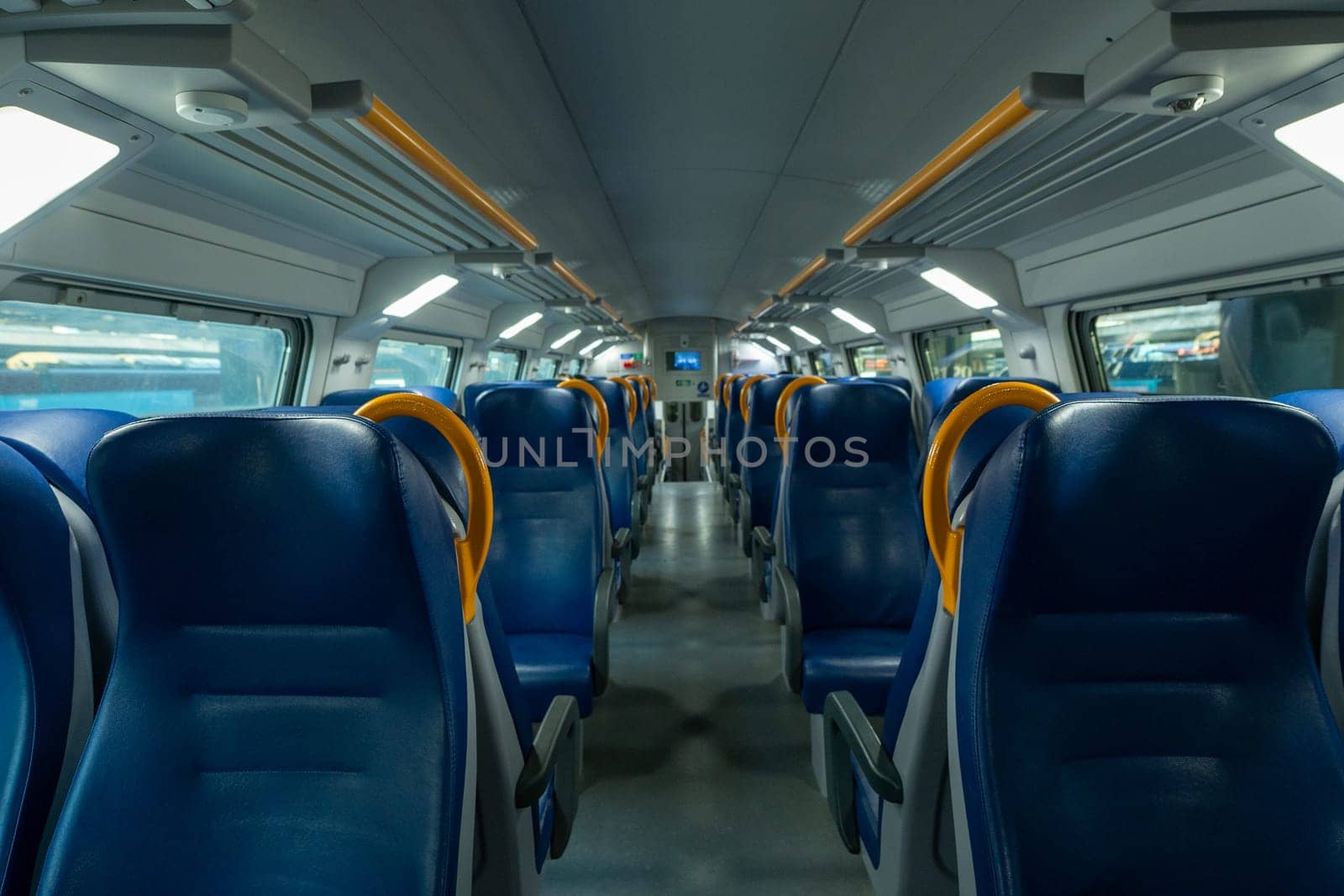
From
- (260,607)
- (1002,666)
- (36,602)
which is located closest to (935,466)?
(1002,666)

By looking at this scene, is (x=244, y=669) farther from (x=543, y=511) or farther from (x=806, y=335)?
(x=806, y=335)

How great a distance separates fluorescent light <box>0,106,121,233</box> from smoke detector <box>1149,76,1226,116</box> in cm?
326

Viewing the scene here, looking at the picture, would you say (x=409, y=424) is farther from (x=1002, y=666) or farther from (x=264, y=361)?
(x=264, y=361)

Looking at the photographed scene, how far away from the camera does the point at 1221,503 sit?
3.29 ft

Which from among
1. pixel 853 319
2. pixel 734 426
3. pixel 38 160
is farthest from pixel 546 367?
pixel 38 160

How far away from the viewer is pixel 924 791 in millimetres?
1437

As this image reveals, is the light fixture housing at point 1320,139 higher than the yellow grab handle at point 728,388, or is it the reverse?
the light fixture housing at point 1320,139

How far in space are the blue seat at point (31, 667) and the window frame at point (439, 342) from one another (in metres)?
5.53

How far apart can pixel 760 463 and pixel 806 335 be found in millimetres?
8583

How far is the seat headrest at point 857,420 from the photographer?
306 centimetres

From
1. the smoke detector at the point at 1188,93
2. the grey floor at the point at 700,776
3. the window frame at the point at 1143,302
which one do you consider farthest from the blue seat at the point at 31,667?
the window frame at the point at 1143,302

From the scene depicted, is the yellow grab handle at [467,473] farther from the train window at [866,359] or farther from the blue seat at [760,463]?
the train window at [866,359]

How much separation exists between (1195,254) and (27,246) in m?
5.47

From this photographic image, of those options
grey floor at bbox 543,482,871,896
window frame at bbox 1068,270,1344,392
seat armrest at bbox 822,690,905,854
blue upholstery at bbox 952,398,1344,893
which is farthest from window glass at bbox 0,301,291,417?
window frame at bbox 1068,270,1344,392
